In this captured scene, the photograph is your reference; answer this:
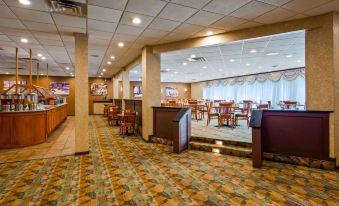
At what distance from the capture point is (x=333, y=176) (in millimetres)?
3352

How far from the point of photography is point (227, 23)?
13.8 feet

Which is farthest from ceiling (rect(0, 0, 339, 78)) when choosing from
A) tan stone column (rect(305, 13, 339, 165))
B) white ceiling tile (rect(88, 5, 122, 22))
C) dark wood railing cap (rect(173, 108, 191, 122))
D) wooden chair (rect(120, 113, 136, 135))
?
wooden chair (rect(120, 113, 136, 135))

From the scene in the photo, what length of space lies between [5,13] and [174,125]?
13.6 ft

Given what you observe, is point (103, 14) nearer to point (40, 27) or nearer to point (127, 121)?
A: point (40, 27)

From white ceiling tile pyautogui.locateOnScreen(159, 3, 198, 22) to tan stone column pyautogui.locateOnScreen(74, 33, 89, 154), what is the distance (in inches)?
88.2

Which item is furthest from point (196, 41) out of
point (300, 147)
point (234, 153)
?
point (300, 147)

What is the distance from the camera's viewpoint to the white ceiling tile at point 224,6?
128 inches

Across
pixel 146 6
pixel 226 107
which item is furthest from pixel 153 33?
pixel 226 107

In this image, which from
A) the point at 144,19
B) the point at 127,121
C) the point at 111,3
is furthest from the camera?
the point at 127,121

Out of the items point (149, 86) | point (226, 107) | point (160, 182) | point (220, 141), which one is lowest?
point (160, 182)

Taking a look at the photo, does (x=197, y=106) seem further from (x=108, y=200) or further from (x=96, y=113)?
(x=96, y=113)

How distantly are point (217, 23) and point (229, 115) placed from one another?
148 inches

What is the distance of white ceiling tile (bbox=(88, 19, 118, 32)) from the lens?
406 centimetres

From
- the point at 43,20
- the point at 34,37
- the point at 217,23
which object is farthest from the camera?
the point at 34,37
